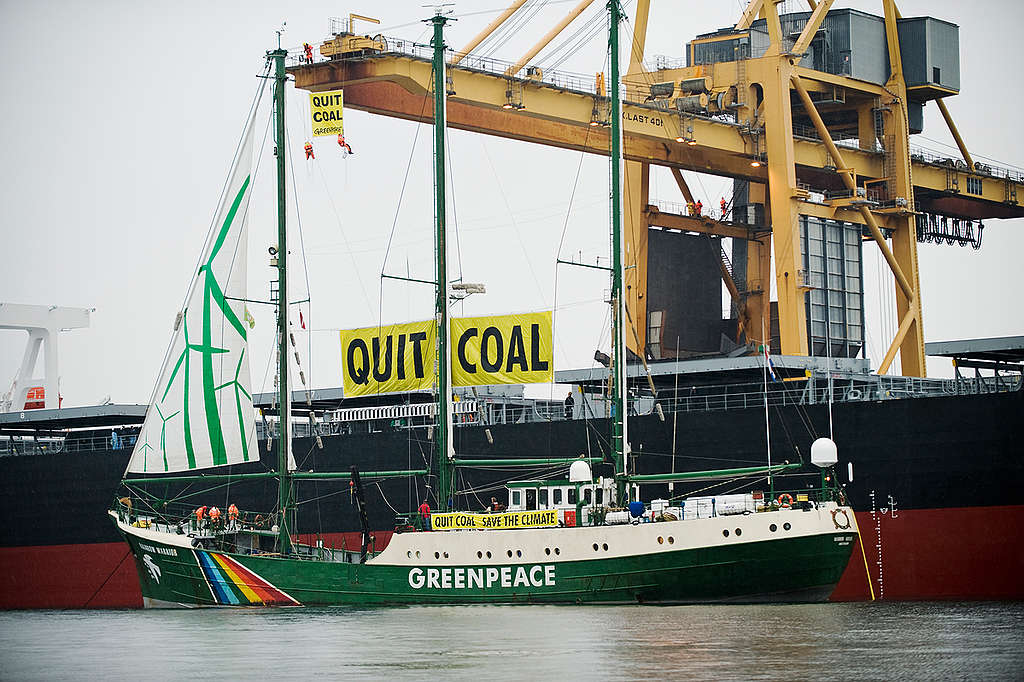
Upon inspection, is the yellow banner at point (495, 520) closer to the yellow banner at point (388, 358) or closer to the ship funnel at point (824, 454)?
the yellow banner at point (388, 358)

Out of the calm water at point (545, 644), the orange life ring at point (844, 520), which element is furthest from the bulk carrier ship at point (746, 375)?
the orange life ring at point (844, 520)

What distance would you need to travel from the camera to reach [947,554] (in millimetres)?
33812

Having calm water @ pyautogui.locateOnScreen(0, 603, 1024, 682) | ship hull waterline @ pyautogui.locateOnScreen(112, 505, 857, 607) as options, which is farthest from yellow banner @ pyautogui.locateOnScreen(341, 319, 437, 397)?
calm water @ pyautogui.locateOnScreen(0, 603, 1024, 682)

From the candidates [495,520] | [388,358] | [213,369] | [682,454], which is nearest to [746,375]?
[682,454]

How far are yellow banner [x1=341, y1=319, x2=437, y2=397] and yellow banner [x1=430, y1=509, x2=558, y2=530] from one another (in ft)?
15.3

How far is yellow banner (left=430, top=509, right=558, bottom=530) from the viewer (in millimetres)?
30875

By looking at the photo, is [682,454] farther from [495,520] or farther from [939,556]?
[495,520]

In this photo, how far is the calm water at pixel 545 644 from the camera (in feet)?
59.0

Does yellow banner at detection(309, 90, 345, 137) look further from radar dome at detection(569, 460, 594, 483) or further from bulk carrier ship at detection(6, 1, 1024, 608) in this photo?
radar dome at detection(569, 460, 594, 483)

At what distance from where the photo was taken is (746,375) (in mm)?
41188

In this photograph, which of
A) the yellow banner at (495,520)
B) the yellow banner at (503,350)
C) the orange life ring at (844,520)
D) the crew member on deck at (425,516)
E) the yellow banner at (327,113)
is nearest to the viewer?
the orange life ring at (844,520)

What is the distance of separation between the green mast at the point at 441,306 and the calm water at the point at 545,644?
3.85 m

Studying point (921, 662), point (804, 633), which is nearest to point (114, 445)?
point (804, 633)

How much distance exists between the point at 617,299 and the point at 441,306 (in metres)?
3.90
